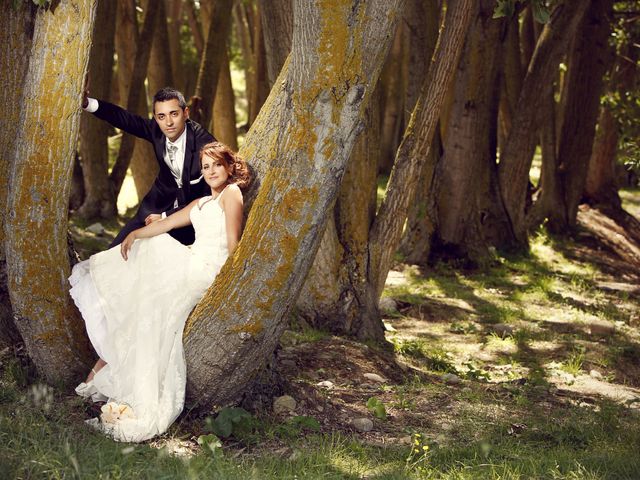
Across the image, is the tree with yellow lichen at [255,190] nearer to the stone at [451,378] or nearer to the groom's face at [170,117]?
the groom's face at [170,117]

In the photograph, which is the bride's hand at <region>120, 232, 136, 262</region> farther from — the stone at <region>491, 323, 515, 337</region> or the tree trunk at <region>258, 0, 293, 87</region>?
the stone at <region>491, 323, 515, 337</region>

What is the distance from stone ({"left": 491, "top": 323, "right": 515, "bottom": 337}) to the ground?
2 centimetres

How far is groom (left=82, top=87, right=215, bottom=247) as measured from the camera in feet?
19.4

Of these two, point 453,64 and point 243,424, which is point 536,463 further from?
point 453,64

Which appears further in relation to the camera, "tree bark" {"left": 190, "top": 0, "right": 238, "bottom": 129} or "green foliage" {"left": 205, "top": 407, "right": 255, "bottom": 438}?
"tree bark" {"left": 190, "top": 0, "right": 238, "bottom": 129}

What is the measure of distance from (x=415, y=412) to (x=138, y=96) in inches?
339

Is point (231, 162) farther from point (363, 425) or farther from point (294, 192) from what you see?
point (363, 425)

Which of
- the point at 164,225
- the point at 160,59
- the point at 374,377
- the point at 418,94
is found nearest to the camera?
the point at 164,225

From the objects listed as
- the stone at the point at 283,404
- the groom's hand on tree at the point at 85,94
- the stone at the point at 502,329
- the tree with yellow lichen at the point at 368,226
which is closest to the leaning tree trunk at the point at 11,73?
the groom's hand on tree at the point at 85,94

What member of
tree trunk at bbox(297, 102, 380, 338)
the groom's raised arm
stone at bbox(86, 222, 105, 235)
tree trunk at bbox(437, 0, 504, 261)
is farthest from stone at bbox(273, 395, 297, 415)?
stone at bbox(86, 222, 105, 235)

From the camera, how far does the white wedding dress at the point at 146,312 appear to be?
17.3 ft

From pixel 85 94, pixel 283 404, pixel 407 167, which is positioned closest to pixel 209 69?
pixel 407 167

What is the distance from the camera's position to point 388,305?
10359mm

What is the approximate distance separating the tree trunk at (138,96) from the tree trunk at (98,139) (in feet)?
0.72
